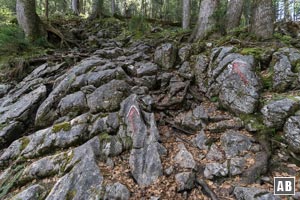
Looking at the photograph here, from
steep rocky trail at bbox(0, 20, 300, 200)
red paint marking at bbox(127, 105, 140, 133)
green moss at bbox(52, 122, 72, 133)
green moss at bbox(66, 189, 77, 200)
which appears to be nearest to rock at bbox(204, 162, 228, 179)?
steep rocky trail at bbox(0, 20, 300, 200)

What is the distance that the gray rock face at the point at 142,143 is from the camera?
4758mm

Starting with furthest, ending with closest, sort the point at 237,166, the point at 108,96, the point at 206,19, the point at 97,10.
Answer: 1. the point at 97,10
2. the point at 206,19
3. the point at 108,96
4. the point at 237,166

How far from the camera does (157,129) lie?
18.6 feet

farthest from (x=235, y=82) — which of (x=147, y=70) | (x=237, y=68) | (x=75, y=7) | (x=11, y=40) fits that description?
(x=75, y=7)

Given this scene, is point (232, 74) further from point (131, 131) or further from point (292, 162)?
point (131, 131)

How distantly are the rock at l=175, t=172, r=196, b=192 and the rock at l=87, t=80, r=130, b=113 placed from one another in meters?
2.62

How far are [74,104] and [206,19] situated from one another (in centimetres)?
572

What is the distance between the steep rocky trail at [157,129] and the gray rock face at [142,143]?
0.02 metres

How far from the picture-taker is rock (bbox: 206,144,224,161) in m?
4.93

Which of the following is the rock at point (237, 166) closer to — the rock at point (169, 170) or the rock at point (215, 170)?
the rock at point (215, 170)

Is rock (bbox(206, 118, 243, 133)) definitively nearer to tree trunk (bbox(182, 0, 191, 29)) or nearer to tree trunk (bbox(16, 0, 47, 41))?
tree trunk (bbox(182, 0, 191, 29))

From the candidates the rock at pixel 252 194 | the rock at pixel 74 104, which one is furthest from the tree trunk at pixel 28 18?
the rock at pixel 252 194

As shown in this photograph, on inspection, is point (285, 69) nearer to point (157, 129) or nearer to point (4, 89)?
point (157, 129)

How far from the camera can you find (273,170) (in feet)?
14.5
